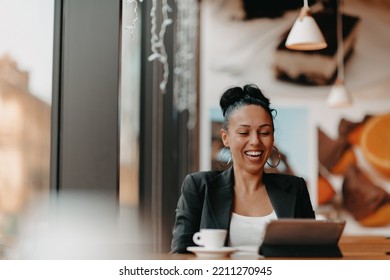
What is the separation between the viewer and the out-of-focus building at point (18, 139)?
1.64 m

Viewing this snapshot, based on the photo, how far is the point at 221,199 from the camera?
196 centimetres

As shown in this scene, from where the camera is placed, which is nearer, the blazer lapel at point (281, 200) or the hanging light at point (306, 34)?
the blazer lapel at point (281, 200)

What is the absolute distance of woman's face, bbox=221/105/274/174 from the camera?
192 centimetres

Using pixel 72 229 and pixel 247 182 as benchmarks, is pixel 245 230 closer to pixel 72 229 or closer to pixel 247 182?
pixel 247 182

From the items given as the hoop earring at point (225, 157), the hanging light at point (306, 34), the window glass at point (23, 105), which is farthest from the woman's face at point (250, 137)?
the hanging light at point (306, 34)

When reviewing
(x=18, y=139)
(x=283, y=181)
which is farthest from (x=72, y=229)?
(x=283, y=181)

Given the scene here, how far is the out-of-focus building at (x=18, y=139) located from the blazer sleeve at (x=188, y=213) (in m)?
0.43

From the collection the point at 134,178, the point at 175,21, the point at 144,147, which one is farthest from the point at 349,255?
the point at 175,21

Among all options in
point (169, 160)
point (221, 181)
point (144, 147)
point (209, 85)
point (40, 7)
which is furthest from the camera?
point (209, 85)

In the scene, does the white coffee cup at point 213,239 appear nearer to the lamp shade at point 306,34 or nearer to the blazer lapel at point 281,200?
the blazer lapel at point 281,200

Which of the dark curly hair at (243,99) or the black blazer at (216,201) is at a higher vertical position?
the dark curly hair at (243,99)

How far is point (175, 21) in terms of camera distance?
12.3ft

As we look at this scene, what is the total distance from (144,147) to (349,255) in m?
1.44
